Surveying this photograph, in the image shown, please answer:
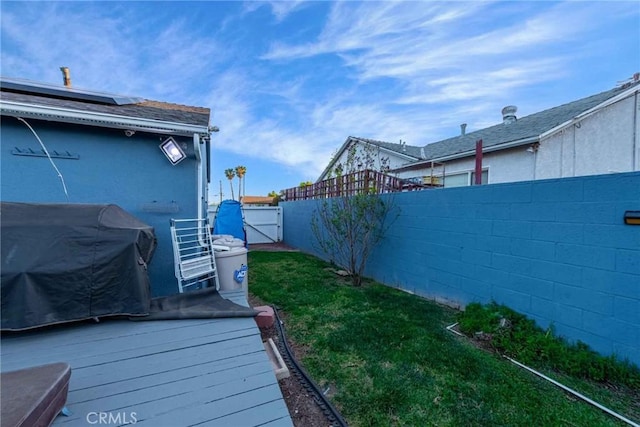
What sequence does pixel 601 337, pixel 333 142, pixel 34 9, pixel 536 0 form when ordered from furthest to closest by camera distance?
pixel 333 142
pixel 536 0
pixel 34 9
pixel 601 337

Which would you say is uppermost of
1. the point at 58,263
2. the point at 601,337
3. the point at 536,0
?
the point at 536,0

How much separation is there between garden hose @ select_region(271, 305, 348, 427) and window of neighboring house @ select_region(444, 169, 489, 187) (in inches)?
261

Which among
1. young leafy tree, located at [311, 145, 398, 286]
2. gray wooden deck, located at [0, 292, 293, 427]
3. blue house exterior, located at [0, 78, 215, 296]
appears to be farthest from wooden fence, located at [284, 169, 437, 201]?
gray wooden deck, located at [0, 292, 293, 427]

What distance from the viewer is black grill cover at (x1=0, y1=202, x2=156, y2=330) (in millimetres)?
2180

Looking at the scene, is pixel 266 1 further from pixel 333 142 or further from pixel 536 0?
pixel 333 142

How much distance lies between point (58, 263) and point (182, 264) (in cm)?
122

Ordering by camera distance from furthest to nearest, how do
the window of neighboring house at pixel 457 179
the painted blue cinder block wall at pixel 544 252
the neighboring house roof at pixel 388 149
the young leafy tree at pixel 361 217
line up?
1. the neighboring house roof at pixel 388 149
2. the window of neighboring house at pixel 457 179
3. the young leafy tree at pixel 361 217
4. the painted blue cinder block wall at pixel 544 252

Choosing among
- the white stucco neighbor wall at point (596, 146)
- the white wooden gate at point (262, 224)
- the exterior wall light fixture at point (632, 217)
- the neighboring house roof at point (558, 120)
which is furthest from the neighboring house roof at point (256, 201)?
the exterior wall light fixture at point (632, 217)

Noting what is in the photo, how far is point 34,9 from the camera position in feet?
12.1

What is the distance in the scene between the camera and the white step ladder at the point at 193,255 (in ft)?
11.2

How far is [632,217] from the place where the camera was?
2.39 meters

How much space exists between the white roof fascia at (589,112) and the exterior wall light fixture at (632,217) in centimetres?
495

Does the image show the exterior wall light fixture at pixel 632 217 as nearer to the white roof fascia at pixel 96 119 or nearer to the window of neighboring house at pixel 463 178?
the white roof fascia at pixel 96 119

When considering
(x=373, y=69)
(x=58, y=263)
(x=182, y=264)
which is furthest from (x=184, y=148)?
(x=373, y=69)
